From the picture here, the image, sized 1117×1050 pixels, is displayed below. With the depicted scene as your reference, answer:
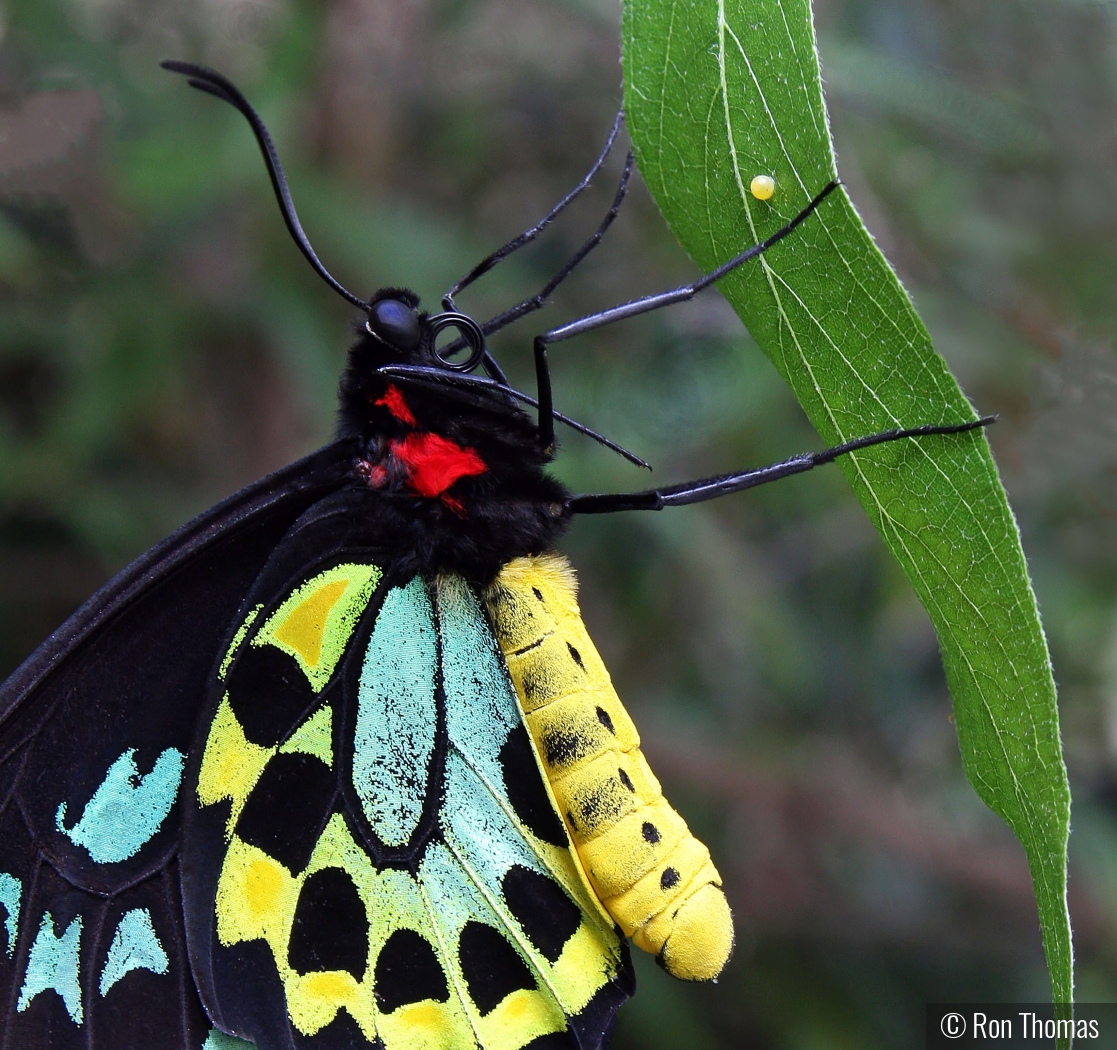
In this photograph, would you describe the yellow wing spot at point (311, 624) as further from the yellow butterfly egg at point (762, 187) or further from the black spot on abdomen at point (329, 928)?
the yellow butterfly egg at point (762, 187)

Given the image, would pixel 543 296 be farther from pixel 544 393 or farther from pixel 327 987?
pixel 327 987

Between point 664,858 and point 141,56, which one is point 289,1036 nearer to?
point 664,858

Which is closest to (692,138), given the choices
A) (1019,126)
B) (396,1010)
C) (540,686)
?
(540,686)

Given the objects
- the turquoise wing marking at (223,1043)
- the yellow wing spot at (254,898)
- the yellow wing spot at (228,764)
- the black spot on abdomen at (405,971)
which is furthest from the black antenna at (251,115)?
the turquoise wing marking at (223,1043)

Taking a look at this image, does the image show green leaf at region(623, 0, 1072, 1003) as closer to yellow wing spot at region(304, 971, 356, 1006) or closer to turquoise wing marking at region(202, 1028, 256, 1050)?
yellow wing spot at region(304, 971, 356, 1006)

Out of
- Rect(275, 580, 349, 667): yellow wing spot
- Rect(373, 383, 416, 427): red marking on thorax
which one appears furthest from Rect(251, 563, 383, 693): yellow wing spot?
Rect(373, 383, 416, 427): red marking on thorax
